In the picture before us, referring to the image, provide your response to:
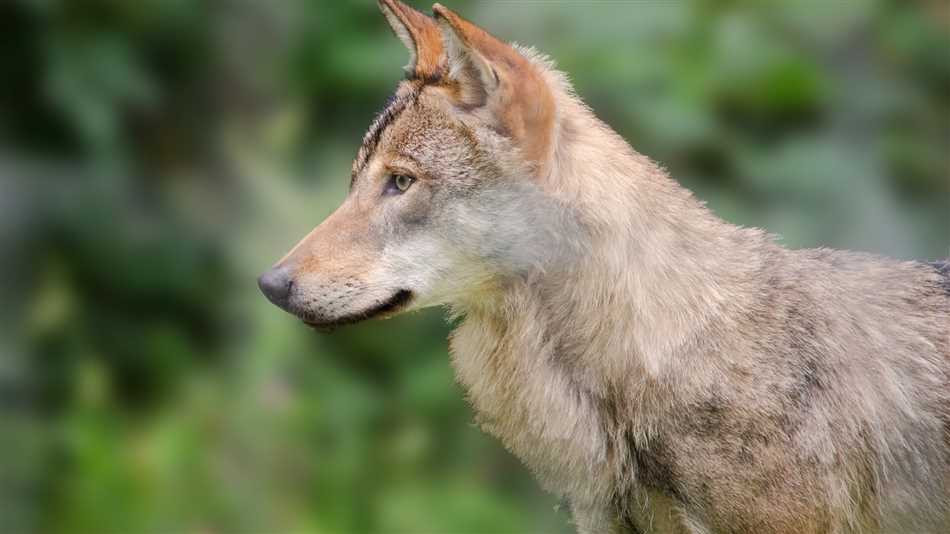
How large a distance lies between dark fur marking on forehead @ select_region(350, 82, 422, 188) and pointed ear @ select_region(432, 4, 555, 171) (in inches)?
8.0

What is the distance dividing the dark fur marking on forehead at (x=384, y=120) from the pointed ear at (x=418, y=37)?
2.1 inches

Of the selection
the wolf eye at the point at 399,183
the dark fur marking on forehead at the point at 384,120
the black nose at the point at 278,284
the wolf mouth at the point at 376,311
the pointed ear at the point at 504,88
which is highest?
the pointed ear at the point at 504,88

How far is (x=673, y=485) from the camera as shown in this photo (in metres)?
3.27

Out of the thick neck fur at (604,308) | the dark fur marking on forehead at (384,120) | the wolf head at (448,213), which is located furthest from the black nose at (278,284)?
the thick neck fur at (604,308)

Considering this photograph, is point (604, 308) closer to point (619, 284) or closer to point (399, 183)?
point (619, 284)

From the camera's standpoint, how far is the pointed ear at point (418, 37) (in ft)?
11.9

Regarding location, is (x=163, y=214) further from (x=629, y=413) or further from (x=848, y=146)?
(x=629, y=413)

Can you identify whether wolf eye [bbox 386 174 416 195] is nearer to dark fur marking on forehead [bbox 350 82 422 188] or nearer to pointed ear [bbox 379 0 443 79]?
dark fur marking on forehead [bbox 350 82 422 188]

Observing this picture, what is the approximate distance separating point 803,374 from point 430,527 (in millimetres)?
3238

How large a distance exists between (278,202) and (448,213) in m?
3.60

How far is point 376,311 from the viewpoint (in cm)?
350

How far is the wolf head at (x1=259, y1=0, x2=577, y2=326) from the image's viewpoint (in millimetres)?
3396

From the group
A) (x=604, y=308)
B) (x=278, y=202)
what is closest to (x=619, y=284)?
(x=604, y=308)

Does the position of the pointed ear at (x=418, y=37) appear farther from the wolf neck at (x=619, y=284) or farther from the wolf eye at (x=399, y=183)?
the wolf neck at (x=619, y=284)
